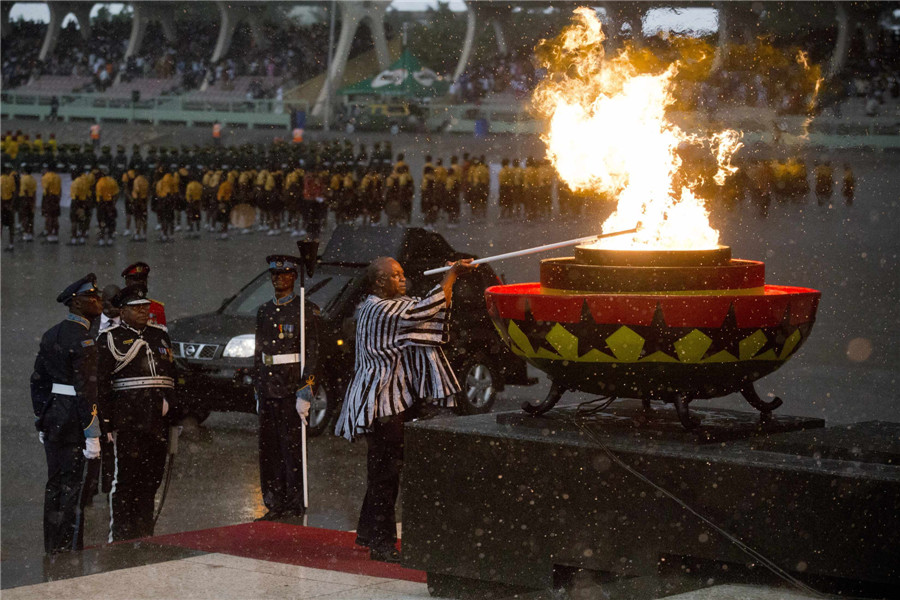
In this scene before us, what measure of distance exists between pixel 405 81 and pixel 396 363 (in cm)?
4044

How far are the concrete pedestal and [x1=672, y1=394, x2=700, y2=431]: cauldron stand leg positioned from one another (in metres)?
0.05

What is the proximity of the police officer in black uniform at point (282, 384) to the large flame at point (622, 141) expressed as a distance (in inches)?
118

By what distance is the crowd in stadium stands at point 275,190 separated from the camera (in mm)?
27984

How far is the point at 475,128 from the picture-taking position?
4278 cm

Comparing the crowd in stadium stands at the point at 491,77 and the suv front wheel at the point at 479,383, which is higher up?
the crowd in stadium stands at the point at 491,77

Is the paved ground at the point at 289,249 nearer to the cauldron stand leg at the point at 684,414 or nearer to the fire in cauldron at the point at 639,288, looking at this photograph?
the fire in cauldron at the point at 639,288

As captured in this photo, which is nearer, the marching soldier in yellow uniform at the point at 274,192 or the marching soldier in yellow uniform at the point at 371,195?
the marching soldier in yellow uniform at the point at 274,192

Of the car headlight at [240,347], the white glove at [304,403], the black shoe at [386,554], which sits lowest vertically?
the black shoe at [386,554]

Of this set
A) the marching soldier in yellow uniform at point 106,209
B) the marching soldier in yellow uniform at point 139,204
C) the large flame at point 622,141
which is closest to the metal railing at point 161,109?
the marching soldier in yellow uniform at point 139,204

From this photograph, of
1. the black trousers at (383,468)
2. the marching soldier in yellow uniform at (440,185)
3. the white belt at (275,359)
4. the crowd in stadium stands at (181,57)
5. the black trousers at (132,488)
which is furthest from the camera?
the crowd in stadium stands at (181,57)

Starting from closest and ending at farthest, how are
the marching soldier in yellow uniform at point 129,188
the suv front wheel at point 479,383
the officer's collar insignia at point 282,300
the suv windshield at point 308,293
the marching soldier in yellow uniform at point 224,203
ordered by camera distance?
the officer's collar insignia at point 282,300, the suv windshield at point 308,293, the suv front wheel at point 479,383, the marching soldier in yellow uniform at point 129,188, the marching soldier in yellow uniform at point 224,203

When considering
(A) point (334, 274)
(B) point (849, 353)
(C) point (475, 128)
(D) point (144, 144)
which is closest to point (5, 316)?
(A) point (334, 274)

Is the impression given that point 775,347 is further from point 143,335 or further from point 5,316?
point 5,316

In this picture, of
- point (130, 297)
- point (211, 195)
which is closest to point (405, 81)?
point (211, 195)
